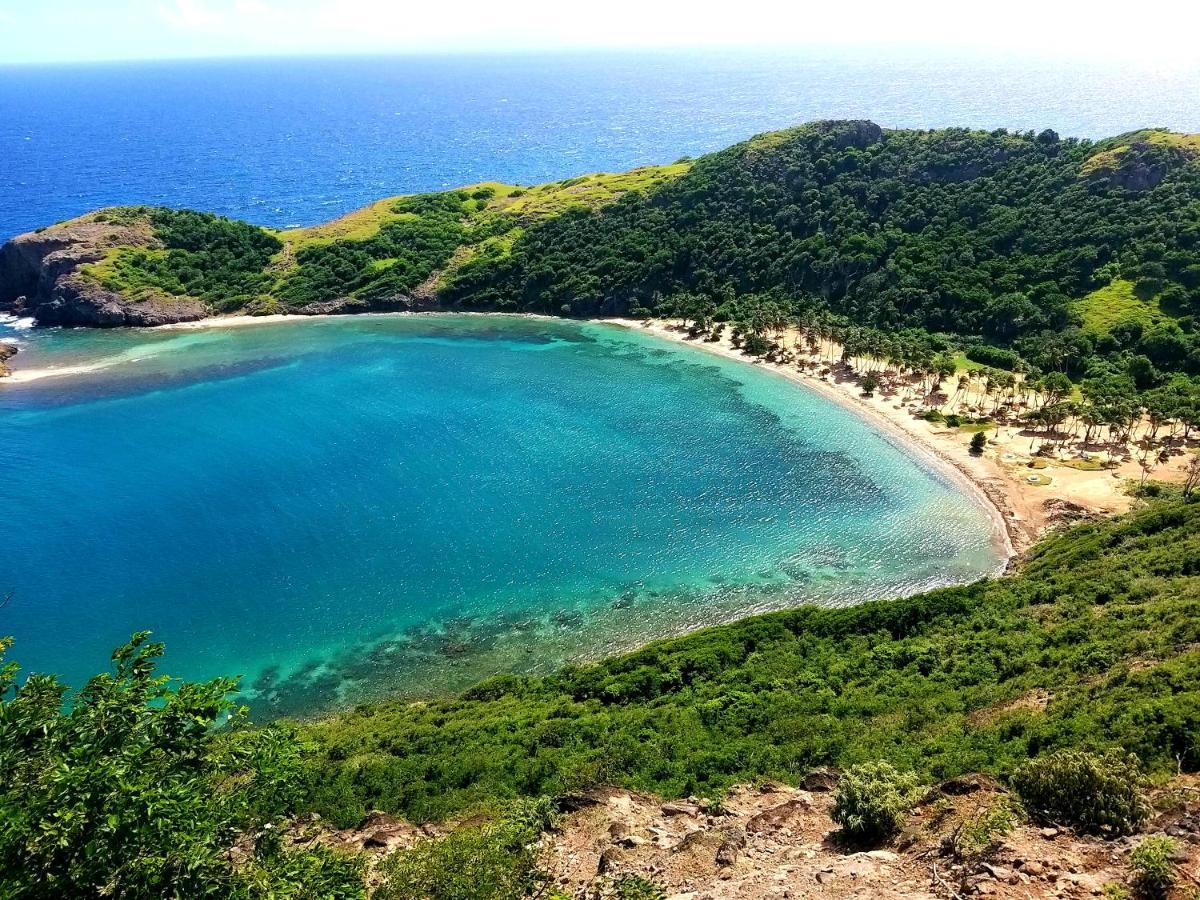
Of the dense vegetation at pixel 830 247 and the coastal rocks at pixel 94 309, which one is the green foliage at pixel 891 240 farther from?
the coastal rocks at pixel 94 309

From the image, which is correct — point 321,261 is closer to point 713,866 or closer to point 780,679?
point 780,679

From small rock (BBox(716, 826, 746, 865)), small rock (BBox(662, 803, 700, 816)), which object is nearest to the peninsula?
small rock (BBox(662, 803, 700, 816))

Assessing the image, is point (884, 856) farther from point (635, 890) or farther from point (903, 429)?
point (903, 429)

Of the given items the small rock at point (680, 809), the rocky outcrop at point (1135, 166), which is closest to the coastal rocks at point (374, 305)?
the rocky outcrop at point (1135, 166)

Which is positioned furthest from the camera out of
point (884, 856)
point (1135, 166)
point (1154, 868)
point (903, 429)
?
point (1135, 166)

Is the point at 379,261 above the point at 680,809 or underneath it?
above

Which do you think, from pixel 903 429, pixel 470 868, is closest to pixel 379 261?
pixel 903 429
